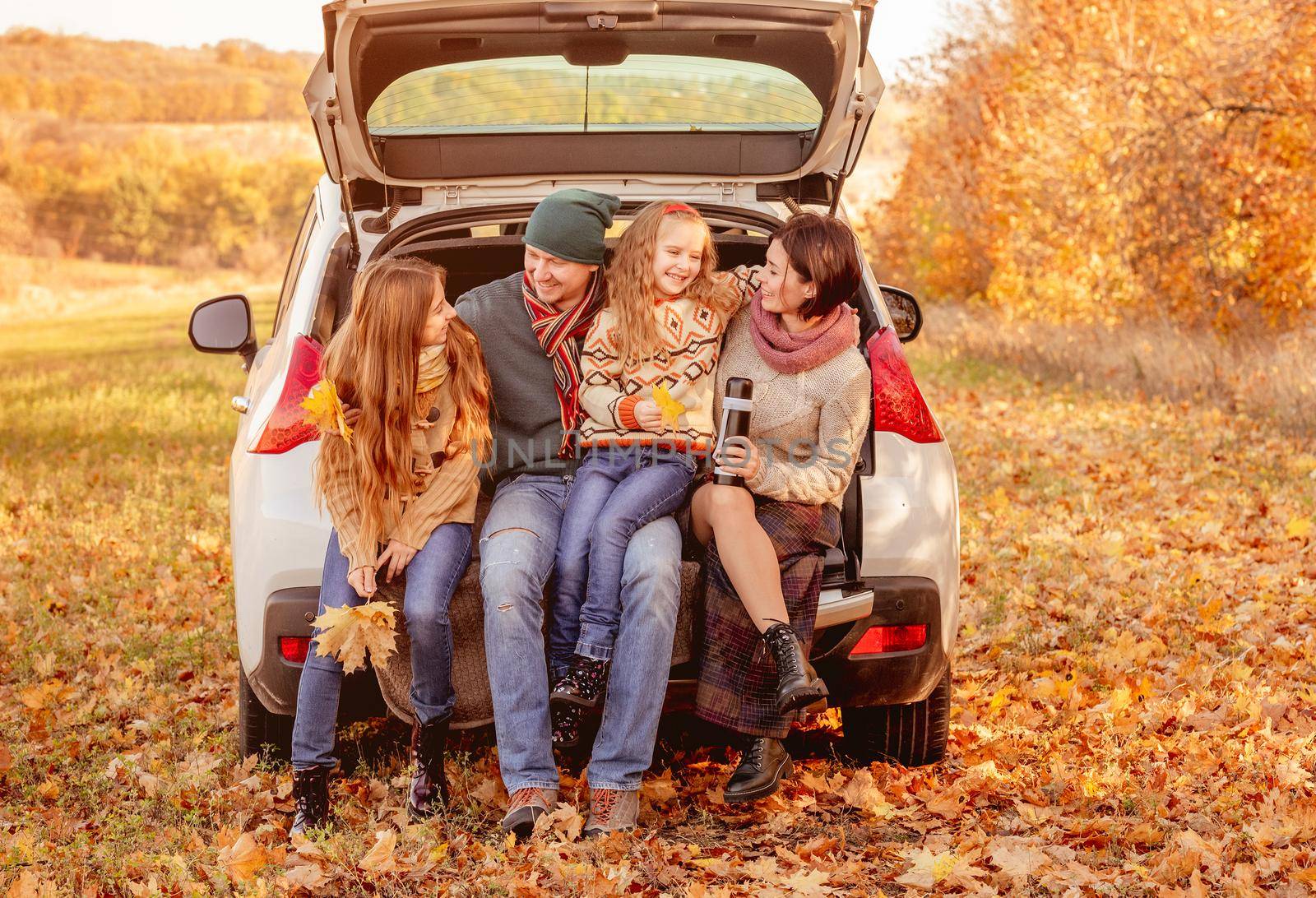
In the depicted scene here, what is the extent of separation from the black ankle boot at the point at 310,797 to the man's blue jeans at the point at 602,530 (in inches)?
26.1

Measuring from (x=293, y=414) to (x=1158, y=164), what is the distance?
11777mm

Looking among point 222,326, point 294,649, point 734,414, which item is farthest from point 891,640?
point 222,326

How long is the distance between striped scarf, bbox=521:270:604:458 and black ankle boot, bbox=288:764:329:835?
1054 millimetres

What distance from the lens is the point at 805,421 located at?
11.9 ft

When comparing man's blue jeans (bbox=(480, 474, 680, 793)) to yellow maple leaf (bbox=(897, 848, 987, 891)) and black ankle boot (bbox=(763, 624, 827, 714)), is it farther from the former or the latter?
yellow maple leaf (bbox=(897, 848, 987, 891))

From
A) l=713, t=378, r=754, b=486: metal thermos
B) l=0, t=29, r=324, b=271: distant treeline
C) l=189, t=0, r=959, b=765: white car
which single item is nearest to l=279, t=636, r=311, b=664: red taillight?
l=189, t=0, r=959, b=765: white car

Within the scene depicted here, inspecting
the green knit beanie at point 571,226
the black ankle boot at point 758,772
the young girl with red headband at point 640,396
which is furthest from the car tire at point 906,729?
the green knit beanie at point 571,226

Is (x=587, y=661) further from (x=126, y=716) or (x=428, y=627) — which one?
(x=126, y=716)

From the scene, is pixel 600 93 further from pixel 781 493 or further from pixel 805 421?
pixel 781 493

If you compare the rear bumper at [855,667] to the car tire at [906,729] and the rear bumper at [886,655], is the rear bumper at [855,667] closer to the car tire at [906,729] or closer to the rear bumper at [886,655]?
the rear bumper at [886,655]

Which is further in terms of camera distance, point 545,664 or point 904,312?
point 904,312

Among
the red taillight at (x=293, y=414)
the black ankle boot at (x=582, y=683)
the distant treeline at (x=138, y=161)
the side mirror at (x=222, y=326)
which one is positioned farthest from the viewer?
the distant treeline at (x=138, y=161)

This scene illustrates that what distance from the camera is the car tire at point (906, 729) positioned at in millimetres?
3842

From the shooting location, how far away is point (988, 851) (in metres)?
3.26
